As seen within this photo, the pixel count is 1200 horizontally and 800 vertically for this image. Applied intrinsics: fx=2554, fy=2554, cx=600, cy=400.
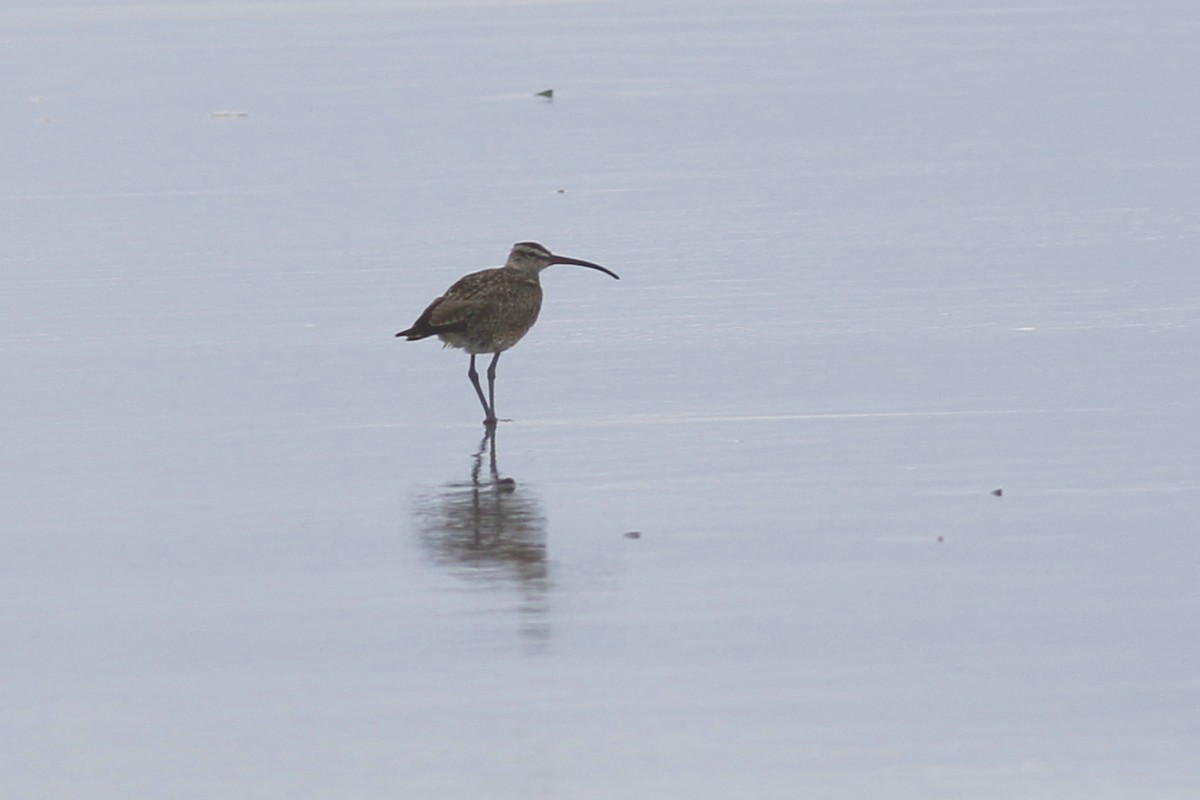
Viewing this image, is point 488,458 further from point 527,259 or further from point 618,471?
point 527,259

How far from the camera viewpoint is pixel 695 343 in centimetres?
1247

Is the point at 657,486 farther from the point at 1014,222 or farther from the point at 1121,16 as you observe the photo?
the point at 1121,16

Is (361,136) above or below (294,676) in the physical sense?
above

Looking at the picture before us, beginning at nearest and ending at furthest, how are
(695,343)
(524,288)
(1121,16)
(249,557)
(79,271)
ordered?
(249,557)
(524,288)
(695,343)
(79,271)
(1121,16)

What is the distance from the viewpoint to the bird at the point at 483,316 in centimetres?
1127

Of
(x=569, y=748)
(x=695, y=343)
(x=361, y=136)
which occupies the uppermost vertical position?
(x=361, y=136)

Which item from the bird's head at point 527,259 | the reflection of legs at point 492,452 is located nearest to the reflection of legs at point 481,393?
the reflection of legs at point 492,452

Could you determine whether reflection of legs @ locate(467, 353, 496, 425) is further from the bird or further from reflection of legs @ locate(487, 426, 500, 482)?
reflection of legs @ locate(487, 426, 500, 482)

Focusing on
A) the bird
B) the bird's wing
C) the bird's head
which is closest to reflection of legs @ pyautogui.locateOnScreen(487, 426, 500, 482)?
the bird

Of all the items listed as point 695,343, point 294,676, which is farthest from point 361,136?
point 294,676

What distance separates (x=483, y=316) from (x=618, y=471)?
5.82 feet

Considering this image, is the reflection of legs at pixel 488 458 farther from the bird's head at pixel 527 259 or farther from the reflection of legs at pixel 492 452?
the bird's head at pixel 527 259

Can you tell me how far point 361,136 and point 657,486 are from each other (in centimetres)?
1404

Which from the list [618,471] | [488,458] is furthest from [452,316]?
[618,471]
